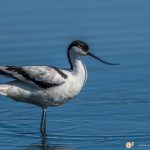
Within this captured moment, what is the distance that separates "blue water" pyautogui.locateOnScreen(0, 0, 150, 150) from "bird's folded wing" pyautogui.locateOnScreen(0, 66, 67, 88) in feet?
2.21

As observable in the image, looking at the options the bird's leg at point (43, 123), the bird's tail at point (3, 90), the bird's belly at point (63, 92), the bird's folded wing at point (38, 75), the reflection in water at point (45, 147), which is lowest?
the reflection in water at point (45, 147)

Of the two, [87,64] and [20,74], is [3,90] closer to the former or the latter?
[20,74]

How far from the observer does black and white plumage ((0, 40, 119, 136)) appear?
13.5 metres

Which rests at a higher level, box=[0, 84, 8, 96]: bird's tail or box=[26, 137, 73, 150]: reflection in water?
box=[0, 84, 8, 96]: bird's tail

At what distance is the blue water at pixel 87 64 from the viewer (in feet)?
43.1

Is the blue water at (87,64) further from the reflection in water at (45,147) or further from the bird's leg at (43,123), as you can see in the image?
the bird's leg at (43,123)

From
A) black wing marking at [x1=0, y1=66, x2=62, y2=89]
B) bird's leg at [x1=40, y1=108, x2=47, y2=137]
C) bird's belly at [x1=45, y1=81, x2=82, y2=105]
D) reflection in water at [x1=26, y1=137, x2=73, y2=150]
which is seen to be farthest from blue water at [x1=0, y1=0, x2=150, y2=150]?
black wing marking at [x1=0, y1=66, x2=62, y2=89]

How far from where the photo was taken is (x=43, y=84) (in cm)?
1359

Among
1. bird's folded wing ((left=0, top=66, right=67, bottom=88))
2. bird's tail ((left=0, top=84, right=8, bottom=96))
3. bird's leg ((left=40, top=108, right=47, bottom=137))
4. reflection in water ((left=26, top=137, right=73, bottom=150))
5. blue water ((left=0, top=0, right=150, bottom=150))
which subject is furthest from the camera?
bird's tail ((left=0, top=84, right=8, bottom=96))

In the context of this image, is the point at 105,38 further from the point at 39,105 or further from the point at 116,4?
the point at 39,105

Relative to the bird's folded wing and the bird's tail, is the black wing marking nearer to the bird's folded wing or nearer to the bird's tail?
the bird's folded wing

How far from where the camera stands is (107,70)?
16438 mm

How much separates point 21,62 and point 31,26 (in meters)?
1.88

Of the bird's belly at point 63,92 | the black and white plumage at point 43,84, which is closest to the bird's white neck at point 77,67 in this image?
the black and white plumage at point 43,84
